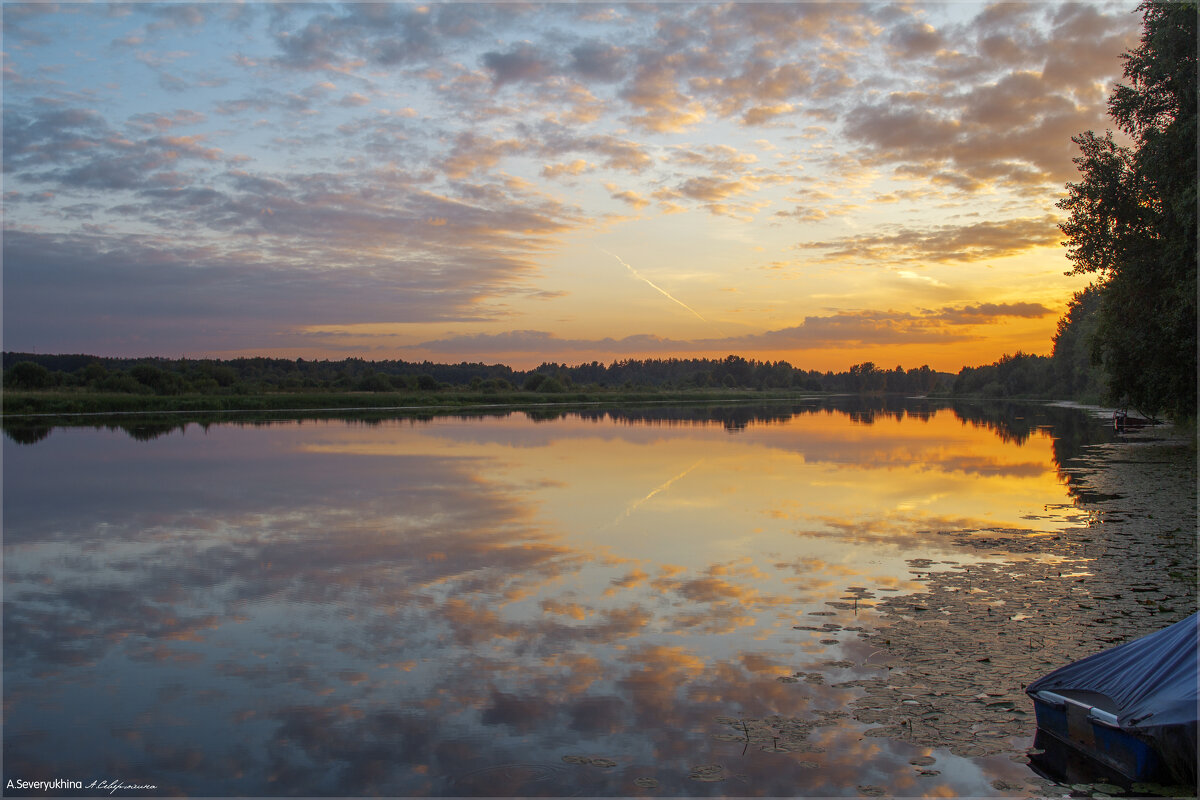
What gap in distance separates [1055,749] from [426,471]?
20531 millimetres

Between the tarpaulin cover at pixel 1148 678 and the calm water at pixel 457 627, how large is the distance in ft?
Result: 3.26

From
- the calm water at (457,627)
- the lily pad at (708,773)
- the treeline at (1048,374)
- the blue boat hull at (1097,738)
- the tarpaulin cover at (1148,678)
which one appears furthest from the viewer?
the treeline at (1048,374)

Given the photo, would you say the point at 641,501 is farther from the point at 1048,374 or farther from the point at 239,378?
the point at 1048,374

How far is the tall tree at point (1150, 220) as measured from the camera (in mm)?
17875

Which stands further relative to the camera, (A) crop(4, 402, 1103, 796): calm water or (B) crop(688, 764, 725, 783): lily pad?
(A) crop(4, 402, 1103, 796): calm water

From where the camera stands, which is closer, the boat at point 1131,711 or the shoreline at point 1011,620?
the boat at point 1131,711

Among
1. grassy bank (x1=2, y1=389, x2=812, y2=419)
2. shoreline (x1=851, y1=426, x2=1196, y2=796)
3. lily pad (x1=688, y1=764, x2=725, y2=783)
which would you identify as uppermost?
grassy bank (x1=2, y1=389, x2=812, y2=419)

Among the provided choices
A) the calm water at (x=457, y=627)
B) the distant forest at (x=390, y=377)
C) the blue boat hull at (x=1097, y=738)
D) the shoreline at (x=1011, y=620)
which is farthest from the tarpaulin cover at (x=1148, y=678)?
the distant forest at (x=390, y=377)

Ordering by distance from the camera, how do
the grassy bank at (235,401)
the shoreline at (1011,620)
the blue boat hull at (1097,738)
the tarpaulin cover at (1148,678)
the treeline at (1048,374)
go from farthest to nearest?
1. the treeline at (1048,374)
2. the grassy bank at (235,401)
3. the shoreline at (1011,620)
4. the blue boat hull at (1097,738)
5. the tarpaulin cover at (1148,678)

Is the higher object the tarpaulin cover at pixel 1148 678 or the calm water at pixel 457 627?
the tarpaulin cover at pixel 1148 678

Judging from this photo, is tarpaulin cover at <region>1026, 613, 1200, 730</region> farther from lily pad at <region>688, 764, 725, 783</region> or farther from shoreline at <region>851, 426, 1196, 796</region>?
lily pad at <region>688, 764, 725, 783</region>

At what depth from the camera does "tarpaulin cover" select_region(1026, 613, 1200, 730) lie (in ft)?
17.5

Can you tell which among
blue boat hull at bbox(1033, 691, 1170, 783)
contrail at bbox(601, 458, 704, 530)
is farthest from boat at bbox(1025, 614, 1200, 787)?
contrail at bbox(601, 458, 704, 530)

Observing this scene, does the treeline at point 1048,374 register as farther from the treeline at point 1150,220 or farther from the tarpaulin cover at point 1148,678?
the tarpaulin cover at point 1148,678
